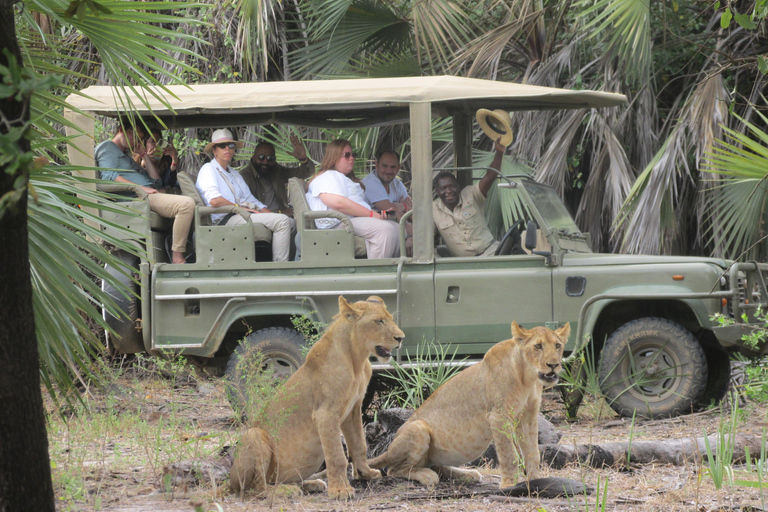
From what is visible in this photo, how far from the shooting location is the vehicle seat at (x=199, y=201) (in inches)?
275

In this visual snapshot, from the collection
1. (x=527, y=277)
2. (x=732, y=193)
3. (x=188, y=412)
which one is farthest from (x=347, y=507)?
(x=732, y=193)

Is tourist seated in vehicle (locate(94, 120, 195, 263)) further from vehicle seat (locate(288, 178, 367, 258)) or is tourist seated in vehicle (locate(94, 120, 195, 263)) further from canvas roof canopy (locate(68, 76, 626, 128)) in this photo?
vehicle seat (locate(288, 178, 367, 258))

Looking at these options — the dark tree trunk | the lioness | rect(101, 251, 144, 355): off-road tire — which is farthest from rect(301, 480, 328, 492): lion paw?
rect(101, 251, 144, 355): off-road tire

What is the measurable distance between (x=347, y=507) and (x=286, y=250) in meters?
3.25

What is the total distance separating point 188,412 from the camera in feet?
23.9

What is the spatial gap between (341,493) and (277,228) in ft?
10.4

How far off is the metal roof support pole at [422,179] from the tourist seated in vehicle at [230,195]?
110 cm

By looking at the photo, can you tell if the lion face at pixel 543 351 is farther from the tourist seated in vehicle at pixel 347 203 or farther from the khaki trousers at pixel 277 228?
the khaki trousers at pixel 277 228

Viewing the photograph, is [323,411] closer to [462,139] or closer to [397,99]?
[397,99]

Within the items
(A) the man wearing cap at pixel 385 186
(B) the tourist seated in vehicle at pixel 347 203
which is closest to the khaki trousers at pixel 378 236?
(B) the tourist seated in vehicle at pixel 347 203

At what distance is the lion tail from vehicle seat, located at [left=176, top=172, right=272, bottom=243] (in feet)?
9.66

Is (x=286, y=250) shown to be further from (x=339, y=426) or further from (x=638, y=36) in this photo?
(x=638, y=36)

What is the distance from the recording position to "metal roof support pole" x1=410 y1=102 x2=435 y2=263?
652cm

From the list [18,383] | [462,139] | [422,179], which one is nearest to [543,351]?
[18,383]
